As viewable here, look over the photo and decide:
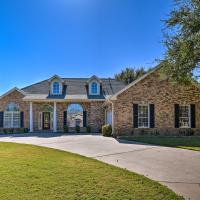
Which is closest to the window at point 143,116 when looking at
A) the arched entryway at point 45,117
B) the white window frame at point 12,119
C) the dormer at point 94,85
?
the dormer at point 94,85

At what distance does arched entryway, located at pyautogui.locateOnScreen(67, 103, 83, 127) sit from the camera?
27484mm

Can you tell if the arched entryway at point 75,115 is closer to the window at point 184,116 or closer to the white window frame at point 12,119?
the white window frame at point 12,119

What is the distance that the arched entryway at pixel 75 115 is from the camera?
27.5m

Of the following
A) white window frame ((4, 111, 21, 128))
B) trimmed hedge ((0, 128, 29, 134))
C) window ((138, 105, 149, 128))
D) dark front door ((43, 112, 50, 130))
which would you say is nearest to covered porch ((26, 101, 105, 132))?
dark front door ((43, 112, 50, 130))

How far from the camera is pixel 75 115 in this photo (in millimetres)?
27734

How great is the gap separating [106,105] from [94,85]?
4.27 m

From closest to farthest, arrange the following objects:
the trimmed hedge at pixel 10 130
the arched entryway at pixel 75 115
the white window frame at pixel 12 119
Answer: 1. the trimmed hedge at pixel 10 130
2. the arched entryway at pixel 75 115
3. the white window frame at pixel 12 119

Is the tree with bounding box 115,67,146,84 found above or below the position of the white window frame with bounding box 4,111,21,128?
above

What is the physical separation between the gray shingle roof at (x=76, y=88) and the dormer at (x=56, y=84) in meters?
0.58

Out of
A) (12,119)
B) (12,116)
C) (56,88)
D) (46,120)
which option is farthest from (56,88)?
(12,119)

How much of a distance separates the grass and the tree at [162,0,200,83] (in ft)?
26.7

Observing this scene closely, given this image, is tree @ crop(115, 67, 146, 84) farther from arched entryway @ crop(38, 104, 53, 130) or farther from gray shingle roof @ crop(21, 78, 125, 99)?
arched entryway @ crop(38, 104, 53, 130)

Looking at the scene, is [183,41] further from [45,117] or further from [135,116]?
[45,117]

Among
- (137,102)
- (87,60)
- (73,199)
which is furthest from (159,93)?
(73,199)
